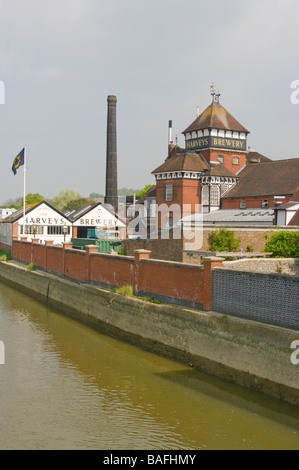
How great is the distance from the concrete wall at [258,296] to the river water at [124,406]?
78.9 inches

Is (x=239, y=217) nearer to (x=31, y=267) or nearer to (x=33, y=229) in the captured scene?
(x=31, y=267)

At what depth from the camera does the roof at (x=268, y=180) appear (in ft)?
128

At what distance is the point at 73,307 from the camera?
22734 millimetres

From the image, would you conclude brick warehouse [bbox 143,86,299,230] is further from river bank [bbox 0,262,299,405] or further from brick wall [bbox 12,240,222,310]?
river bank [bbox 0,262,299,405]

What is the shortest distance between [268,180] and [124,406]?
33167 millimetres

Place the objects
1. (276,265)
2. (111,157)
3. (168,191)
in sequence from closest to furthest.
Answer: (276,265)
(168,191)
(111,157)

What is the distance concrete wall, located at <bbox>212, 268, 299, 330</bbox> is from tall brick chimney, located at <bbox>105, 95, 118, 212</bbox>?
4472 centimetres

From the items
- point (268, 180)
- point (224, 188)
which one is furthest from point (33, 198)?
point (268, 180)

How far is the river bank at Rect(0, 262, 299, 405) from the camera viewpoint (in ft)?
36.8

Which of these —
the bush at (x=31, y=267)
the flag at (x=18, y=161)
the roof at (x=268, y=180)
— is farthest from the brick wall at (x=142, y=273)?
the roof at (x=268, y=180)

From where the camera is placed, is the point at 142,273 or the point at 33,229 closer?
the point at 142,273

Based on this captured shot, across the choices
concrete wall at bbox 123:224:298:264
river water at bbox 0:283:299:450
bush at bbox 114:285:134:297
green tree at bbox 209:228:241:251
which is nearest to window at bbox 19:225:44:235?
concrete wall at bbox 123:224:298:264

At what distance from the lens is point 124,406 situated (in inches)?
448
